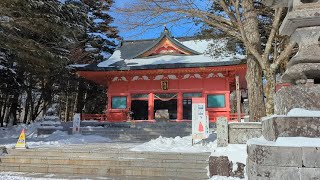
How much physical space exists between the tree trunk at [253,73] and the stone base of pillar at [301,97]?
5.78 m

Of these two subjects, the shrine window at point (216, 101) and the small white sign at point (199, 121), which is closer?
the small white sign at point (199, 121)

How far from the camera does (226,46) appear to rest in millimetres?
18312

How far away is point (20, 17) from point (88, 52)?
19967mm

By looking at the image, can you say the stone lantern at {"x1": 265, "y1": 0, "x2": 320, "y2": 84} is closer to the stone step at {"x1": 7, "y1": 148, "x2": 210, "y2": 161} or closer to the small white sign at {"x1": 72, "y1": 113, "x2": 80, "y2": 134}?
the stone step at {"x1": 7, "y1": 148, "x2": 210, "y2": 161}

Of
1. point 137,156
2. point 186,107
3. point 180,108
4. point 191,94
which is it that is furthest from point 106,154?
point 186,107

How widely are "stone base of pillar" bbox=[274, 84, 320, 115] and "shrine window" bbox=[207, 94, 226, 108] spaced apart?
58.2ft

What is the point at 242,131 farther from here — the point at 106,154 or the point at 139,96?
the point at 139,96

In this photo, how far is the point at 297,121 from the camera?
11.5 ft

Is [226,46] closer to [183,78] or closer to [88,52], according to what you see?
[183,78]

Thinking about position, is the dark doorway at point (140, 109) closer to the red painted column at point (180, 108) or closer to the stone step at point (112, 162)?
the red painted column at point (180, 108)

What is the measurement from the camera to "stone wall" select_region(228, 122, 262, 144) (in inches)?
324

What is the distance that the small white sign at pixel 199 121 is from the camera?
11102 mm

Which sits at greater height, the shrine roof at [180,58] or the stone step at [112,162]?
the shrine roof at [180,58]

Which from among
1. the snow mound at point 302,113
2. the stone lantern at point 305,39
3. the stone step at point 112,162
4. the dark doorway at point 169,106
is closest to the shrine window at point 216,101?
the dark doorway at point 169,106
